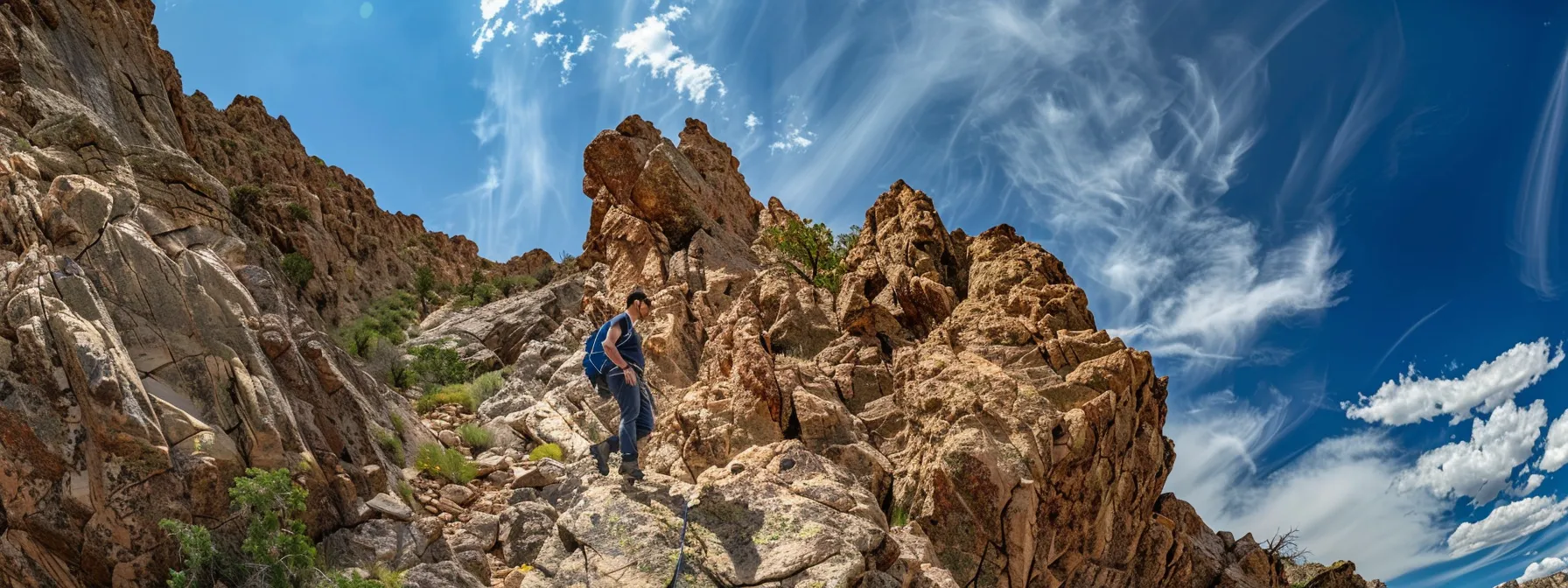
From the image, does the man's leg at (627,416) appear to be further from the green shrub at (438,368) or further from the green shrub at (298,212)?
the green shrub at (298,212)

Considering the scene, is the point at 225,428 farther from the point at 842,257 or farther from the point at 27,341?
the point at 842,257

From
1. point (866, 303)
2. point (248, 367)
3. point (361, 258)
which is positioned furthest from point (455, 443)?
point (361, 258)

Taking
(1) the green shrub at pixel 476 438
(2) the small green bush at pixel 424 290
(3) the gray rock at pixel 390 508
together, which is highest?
(2) the small green bush at pixel 424 290

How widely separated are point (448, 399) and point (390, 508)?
8.63 metres

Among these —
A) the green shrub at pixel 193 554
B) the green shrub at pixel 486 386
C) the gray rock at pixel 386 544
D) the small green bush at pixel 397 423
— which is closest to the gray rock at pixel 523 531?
the gray rock at pixel 386 544

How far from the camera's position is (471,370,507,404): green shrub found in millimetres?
18125

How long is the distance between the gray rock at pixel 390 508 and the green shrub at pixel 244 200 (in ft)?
64.1

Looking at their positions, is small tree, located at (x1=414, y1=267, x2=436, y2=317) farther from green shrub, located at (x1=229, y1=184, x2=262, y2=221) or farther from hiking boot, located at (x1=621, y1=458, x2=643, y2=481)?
hiking boot, located at (x1=621, y1=458, x2=643, y2=481)

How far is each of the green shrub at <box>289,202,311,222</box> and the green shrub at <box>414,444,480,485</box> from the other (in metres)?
20.1

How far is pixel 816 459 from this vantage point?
909cm

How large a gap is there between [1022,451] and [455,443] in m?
9.36

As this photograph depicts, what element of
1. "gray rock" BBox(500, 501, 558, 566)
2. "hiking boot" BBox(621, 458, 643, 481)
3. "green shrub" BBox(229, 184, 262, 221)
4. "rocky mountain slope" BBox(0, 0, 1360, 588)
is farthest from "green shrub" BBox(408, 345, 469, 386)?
"hiking boot" BBox(621, 458, 643, 481)

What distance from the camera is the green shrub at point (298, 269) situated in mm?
24234

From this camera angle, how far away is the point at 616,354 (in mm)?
8141
